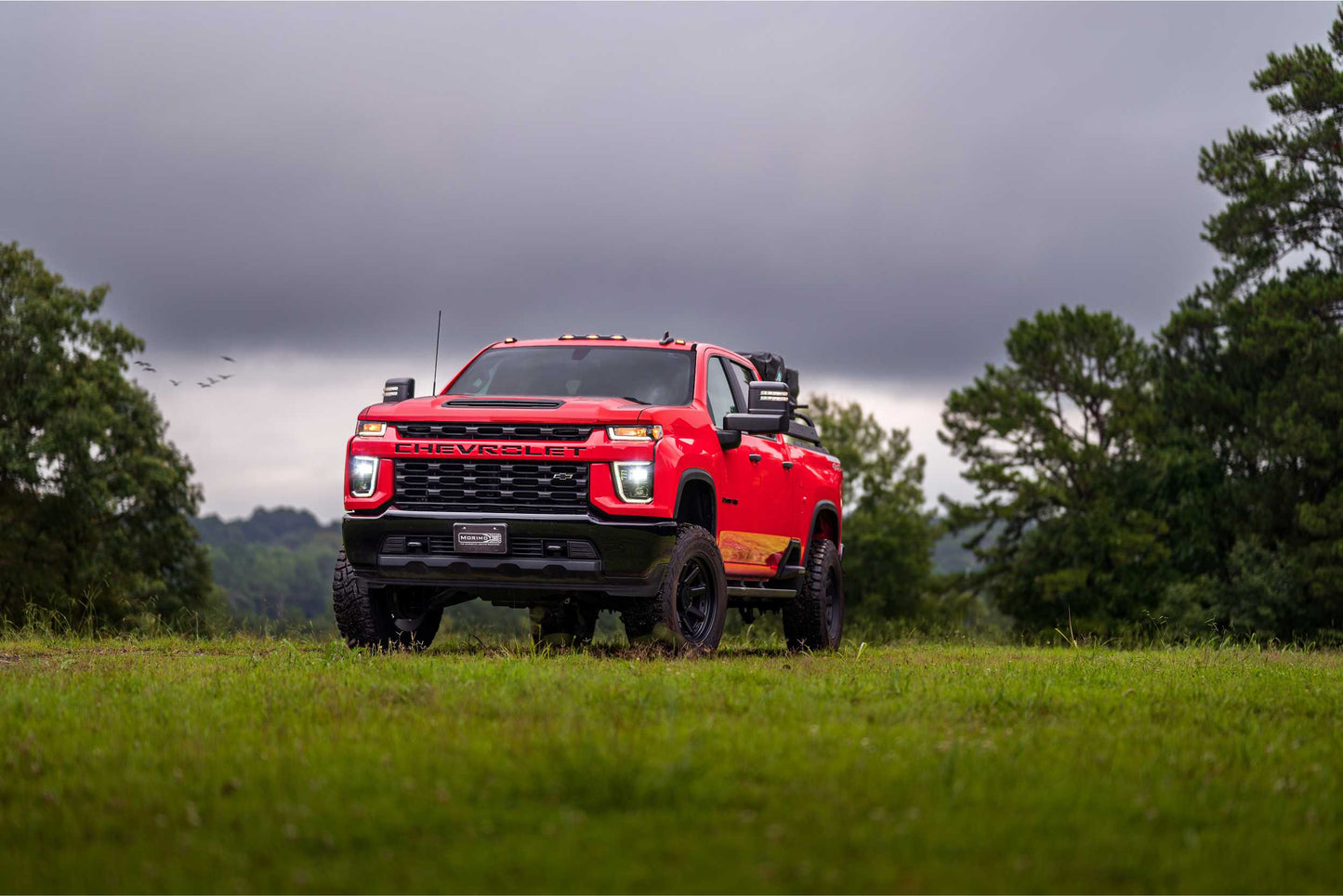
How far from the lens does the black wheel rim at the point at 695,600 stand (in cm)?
1084

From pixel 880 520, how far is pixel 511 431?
60.9 meters

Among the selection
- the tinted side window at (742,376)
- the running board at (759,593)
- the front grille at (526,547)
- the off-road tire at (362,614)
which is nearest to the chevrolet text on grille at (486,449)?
the front grille at (526,547)

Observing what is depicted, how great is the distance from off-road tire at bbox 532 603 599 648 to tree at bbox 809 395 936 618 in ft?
176

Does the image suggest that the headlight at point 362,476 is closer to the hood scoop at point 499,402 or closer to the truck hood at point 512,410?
the truck hood at point 512,410

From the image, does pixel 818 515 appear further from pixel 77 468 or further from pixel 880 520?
pixel 880 520

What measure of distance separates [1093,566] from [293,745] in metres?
46.4

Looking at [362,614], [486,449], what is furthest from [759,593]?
[362,614]

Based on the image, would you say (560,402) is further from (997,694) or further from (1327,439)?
(1327,439)

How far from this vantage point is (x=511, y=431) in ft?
34.0

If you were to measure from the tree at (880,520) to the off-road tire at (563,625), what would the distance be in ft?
176

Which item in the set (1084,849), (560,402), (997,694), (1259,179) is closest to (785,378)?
(560,402)

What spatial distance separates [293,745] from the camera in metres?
5.88

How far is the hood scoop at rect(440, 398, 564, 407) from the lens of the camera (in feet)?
34.8

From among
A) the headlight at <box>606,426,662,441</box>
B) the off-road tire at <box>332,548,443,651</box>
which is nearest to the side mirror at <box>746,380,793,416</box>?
the headlight at <box>606,426,662,441</box>
